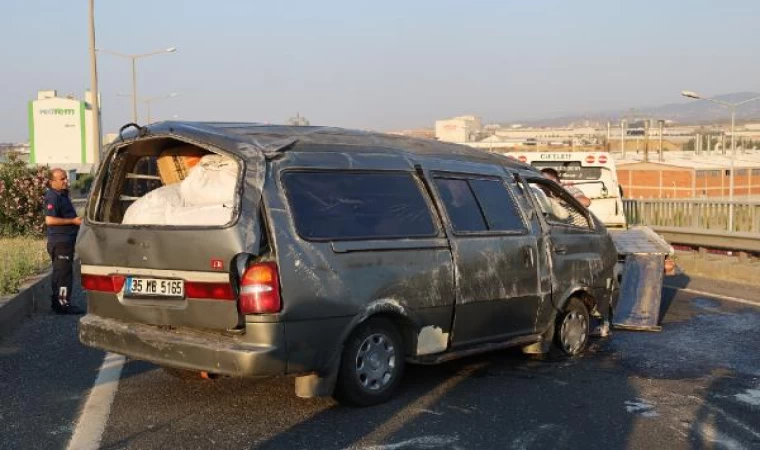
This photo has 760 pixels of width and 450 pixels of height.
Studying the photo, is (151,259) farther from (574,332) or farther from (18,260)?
(18,260)

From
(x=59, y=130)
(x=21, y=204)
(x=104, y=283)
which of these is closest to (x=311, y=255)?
(x=104, y=283)

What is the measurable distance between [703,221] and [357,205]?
460 inches

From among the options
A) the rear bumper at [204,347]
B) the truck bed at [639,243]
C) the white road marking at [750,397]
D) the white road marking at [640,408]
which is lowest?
the white road marking at [750,397]

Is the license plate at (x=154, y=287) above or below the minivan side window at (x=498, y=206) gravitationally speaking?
below

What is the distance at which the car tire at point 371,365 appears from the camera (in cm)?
602

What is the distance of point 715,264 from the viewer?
1442 centimetres

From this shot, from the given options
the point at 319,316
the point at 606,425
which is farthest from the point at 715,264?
the point at 319,316

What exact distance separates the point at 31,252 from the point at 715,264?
10916mm

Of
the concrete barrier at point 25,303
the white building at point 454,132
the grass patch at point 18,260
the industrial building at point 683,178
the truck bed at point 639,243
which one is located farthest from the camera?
the white building at point 454,132

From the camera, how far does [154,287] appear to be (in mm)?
6016

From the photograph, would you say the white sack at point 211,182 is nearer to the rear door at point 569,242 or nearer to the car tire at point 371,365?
the car tire at point 371,365

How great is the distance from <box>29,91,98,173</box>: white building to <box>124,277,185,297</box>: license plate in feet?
357

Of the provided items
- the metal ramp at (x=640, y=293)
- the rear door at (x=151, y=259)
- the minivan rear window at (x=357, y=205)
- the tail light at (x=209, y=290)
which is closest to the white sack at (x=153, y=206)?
the rear door at (x=151, y=259)

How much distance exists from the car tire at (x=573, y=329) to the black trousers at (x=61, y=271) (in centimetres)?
556
